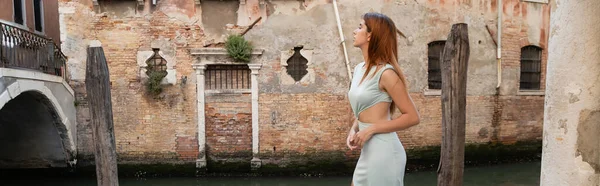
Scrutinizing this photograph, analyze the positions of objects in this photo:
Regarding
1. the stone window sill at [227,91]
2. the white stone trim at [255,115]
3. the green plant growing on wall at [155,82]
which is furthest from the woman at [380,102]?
the green plant growing on wall at [155,82]

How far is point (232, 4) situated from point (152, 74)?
2.07 meters

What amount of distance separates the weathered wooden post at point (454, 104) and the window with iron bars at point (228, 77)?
→ 4.85m

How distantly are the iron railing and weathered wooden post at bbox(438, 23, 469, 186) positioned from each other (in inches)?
237

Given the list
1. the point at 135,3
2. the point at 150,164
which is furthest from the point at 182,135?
the point at 135,3

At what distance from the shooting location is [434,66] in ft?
28.1

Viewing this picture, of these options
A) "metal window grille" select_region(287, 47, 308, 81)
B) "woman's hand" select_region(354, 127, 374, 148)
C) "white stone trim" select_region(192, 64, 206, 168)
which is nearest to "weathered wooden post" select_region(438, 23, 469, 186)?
"woman's hand" select_region(354, 127, 374, 148)

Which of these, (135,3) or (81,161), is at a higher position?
(135,3)

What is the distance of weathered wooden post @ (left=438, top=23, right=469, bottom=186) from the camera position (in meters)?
3.59

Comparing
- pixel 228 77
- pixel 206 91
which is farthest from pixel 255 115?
pixel 206 91

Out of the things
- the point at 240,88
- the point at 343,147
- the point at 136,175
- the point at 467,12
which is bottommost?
the point at 136,175

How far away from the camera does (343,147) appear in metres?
8.02

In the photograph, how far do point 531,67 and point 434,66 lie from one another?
2901 mm

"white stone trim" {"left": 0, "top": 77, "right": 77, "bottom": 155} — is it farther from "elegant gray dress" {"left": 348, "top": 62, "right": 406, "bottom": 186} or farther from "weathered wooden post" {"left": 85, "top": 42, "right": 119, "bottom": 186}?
"elegant gray dress" {"left": 348, "top": 62, "right": 406, "bottom": 186}

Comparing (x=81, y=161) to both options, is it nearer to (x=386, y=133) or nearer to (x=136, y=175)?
(x=136, y=175)
